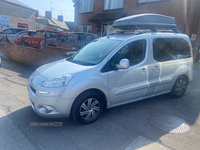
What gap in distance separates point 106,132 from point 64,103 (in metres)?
0.98

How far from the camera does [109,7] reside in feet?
47.9

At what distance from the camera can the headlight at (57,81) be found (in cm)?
294

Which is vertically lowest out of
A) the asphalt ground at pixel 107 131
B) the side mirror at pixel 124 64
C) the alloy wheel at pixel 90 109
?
the asphalt ground at pixel 107 131

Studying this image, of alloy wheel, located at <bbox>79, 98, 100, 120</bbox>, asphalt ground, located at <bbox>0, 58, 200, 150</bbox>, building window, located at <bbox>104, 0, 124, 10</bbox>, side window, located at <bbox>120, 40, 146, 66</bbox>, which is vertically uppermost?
building window, located at <bbox>104, 0, 124, 10</bbox>

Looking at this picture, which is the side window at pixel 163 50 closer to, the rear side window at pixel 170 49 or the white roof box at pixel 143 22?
the rear side window at pixel 170 49

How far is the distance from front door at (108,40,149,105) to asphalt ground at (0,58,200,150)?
0.47 metres

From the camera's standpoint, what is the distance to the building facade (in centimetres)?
1024

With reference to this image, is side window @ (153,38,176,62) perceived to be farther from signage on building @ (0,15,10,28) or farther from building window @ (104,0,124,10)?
signage on building @ (0,15,10,28)

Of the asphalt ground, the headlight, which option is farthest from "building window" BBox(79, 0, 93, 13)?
the headlight

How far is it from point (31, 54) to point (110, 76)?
7.35 meters

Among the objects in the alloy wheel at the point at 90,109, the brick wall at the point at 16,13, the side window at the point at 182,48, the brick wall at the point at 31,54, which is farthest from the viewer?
the brick wall at the point at 16,13

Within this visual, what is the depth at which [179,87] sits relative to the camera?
4.74 metres

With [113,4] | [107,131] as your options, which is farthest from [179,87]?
[113,4]

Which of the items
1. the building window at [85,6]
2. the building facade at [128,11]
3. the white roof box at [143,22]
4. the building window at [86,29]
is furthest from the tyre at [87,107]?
the building window at [85,6]
